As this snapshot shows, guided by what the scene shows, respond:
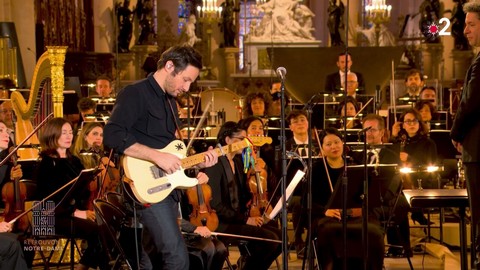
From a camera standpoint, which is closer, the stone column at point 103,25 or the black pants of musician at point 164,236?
the black pants of musician at point 164,236

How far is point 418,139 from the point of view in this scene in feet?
32.3

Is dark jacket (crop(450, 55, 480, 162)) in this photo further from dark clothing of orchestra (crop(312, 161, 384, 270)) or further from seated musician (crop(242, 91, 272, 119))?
seated musician (crop(242, 91, 272, 119))

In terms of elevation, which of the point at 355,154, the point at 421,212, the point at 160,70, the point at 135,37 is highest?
the point at 135,37

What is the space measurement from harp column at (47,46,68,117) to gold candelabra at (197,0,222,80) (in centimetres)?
1444

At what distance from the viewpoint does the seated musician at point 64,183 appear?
743cm

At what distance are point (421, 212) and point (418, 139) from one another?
0.73 meters

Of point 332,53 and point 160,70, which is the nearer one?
point 160,70

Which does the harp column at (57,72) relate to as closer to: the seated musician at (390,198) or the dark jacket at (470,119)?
the seated musician at (390,198)

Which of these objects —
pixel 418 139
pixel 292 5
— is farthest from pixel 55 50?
pixel 292 5

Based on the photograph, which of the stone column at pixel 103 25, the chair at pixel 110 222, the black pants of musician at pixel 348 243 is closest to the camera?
the chair at pixel 110 222

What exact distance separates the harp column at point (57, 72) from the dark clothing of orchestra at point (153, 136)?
3.06 m

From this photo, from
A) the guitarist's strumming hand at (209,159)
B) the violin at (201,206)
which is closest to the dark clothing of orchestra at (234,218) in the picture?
the violin at (201,206)

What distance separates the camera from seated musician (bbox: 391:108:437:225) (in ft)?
31.8

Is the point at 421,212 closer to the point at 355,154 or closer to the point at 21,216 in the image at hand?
the point at 355,154
